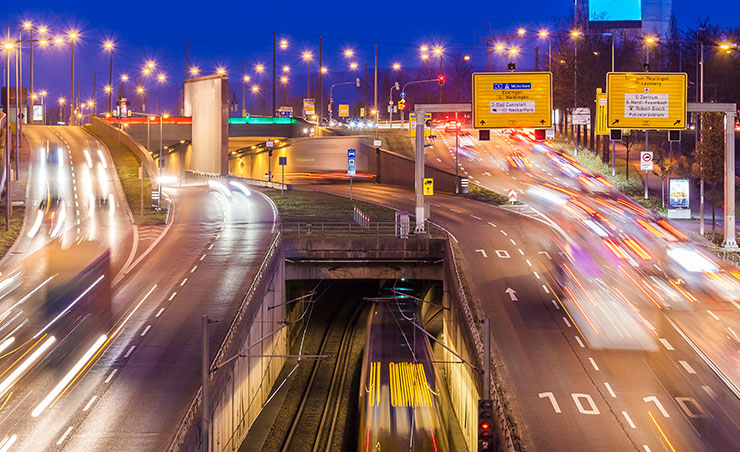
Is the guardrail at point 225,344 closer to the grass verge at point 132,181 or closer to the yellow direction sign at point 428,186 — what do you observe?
the yellow direction sign at point 428,186

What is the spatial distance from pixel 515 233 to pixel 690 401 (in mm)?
→ 25784

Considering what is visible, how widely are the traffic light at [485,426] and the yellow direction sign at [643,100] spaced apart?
24.2m

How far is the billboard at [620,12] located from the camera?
16288 centimetres

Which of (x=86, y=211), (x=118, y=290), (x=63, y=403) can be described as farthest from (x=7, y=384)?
(x=86, y=211)

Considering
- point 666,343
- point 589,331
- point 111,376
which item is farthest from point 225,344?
point 666,343

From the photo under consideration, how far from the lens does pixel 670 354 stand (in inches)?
1049

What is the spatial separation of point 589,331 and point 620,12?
148 meters

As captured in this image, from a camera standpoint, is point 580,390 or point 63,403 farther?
point 580,390

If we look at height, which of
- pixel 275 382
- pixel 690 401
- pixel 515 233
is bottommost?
pixel 275 382

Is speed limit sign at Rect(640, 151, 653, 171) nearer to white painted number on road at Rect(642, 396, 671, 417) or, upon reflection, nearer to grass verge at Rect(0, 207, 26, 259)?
white painted number on road at Rect(642, 396, 671, 417)

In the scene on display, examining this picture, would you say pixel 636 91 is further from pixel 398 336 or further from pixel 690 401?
pixel 690 401

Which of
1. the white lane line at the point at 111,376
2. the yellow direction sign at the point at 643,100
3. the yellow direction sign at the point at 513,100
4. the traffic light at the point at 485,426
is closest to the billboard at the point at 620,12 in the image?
the yellow direction sign at the point at 643,100

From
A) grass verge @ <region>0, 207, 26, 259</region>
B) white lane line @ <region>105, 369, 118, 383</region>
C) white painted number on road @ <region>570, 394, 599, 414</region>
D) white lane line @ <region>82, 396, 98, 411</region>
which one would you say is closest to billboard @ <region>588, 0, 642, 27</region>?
grass verge @ <region>0, 207, 26, 259</region>

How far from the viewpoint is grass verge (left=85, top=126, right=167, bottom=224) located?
53.6 meters
